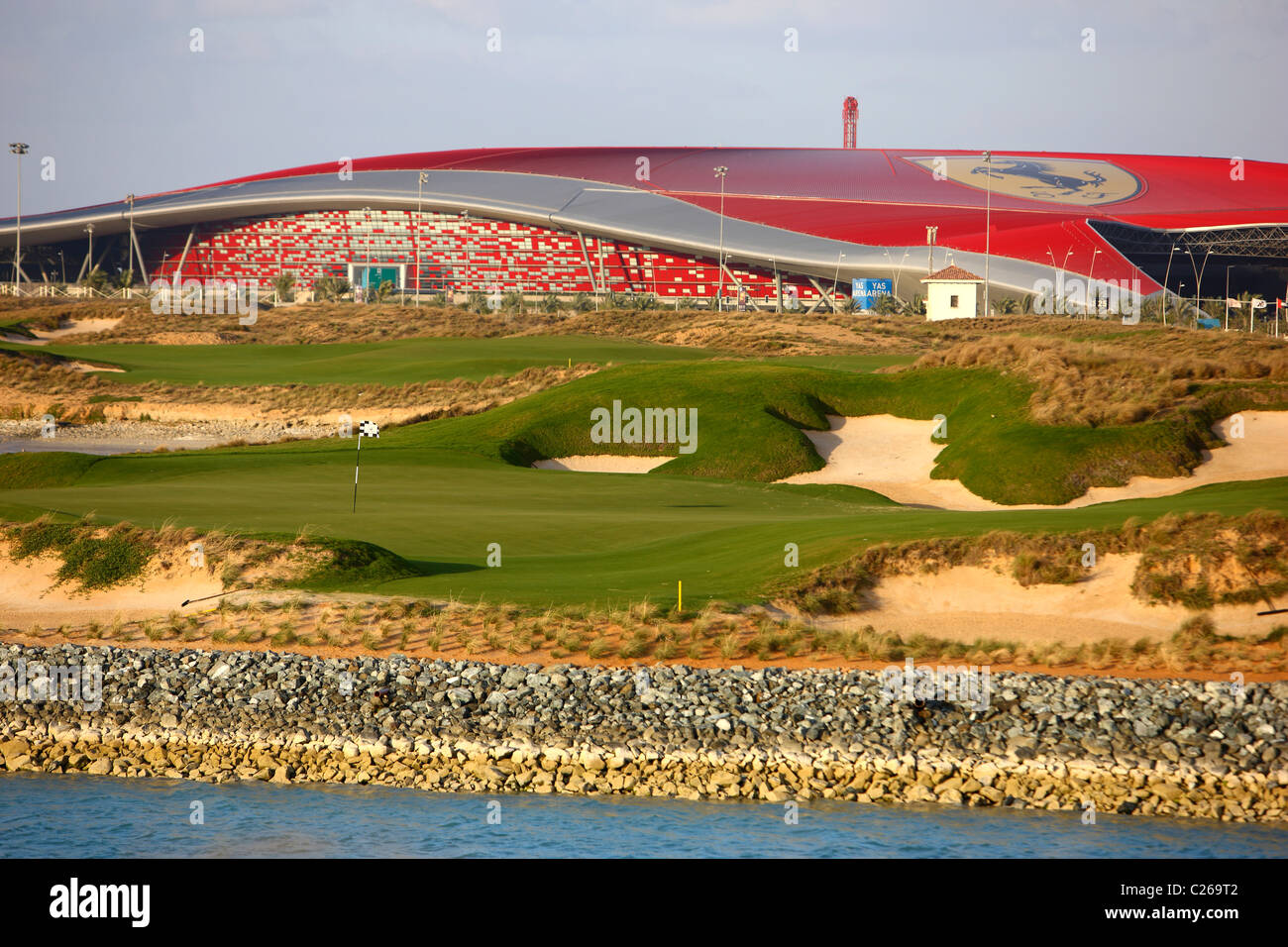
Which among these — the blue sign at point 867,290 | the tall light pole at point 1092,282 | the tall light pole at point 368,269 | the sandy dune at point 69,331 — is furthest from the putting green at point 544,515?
the tall light pole at point 368,269

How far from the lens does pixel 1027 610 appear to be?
20.8 meters

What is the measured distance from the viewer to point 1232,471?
1259 inches

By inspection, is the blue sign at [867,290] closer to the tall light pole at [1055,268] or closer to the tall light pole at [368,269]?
the tall light pole at [1055,268]

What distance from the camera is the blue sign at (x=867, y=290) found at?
360 ft

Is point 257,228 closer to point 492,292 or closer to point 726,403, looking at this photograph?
point 492,292

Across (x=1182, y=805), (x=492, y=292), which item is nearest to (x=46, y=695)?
(x=1182, y=805)

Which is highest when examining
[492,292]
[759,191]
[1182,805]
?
[759,191]

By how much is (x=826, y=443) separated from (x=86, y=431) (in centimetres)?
3521

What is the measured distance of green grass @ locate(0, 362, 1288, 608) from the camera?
2234 cm
